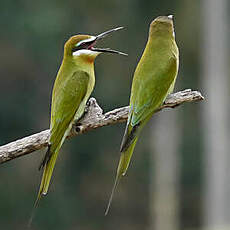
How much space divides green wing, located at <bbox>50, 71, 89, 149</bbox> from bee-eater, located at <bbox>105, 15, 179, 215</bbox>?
32 centimetres

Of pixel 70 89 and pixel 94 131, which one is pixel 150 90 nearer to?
pixel 70 89

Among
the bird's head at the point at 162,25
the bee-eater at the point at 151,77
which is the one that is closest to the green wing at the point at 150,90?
the bee-eater at the point at 151,77

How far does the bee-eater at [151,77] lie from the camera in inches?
129

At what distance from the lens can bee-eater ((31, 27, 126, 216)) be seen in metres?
3.42

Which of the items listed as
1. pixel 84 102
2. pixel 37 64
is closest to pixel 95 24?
pixel 37 64

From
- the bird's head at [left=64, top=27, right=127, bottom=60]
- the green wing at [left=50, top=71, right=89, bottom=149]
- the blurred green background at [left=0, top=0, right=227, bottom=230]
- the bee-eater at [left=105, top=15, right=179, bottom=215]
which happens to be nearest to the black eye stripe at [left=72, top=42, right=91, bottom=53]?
the bird's head at [left=64, top=27, right=127, bottom=60]

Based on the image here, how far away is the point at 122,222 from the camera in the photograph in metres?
17.2

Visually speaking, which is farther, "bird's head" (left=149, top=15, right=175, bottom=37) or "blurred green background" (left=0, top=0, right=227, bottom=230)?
"blurred green background" (left=0, top=0, right=227, bottom=230)

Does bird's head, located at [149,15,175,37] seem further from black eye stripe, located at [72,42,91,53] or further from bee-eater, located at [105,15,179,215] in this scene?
black eye stripe, located at [72,42,91,53]

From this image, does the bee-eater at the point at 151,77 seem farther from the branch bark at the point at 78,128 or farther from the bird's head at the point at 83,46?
the branch bark at the point at 78,128

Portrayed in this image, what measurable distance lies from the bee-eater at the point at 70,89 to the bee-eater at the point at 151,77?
9.6 inches

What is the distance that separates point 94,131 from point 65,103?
1192 centimetres

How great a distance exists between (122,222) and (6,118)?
14.2 feet

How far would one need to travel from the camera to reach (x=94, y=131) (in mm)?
15406
